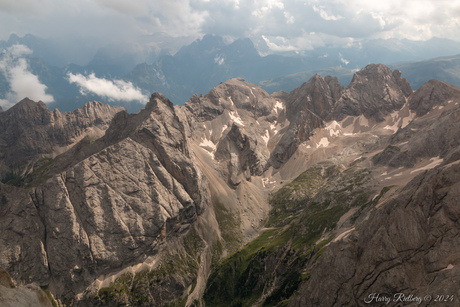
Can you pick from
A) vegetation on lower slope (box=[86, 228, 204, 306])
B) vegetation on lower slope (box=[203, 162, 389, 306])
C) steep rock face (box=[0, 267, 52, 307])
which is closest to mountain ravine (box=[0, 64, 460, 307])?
vegetation on lower slope (box=[86, 228, 204, 306])

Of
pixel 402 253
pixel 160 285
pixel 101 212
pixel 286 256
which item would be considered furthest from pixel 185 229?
pixel 402 253

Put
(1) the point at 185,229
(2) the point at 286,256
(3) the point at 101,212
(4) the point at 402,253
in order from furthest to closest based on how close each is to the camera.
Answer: (1) the point at 185,229 → (3) the point at 101,212 → (2) the point at 286,256 → (4) the point at 402,253

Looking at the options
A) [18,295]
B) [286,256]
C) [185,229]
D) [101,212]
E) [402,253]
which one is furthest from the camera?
[185,229]

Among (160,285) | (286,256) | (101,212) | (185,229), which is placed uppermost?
(101,212)

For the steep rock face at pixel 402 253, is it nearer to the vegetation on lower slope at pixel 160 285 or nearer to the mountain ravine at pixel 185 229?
the mountain ravine at pixel 185 229

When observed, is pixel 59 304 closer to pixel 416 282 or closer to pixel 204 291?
pixel 204 291

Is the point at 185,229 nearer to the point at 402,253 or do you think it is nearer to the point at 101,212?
the point at 101,212
